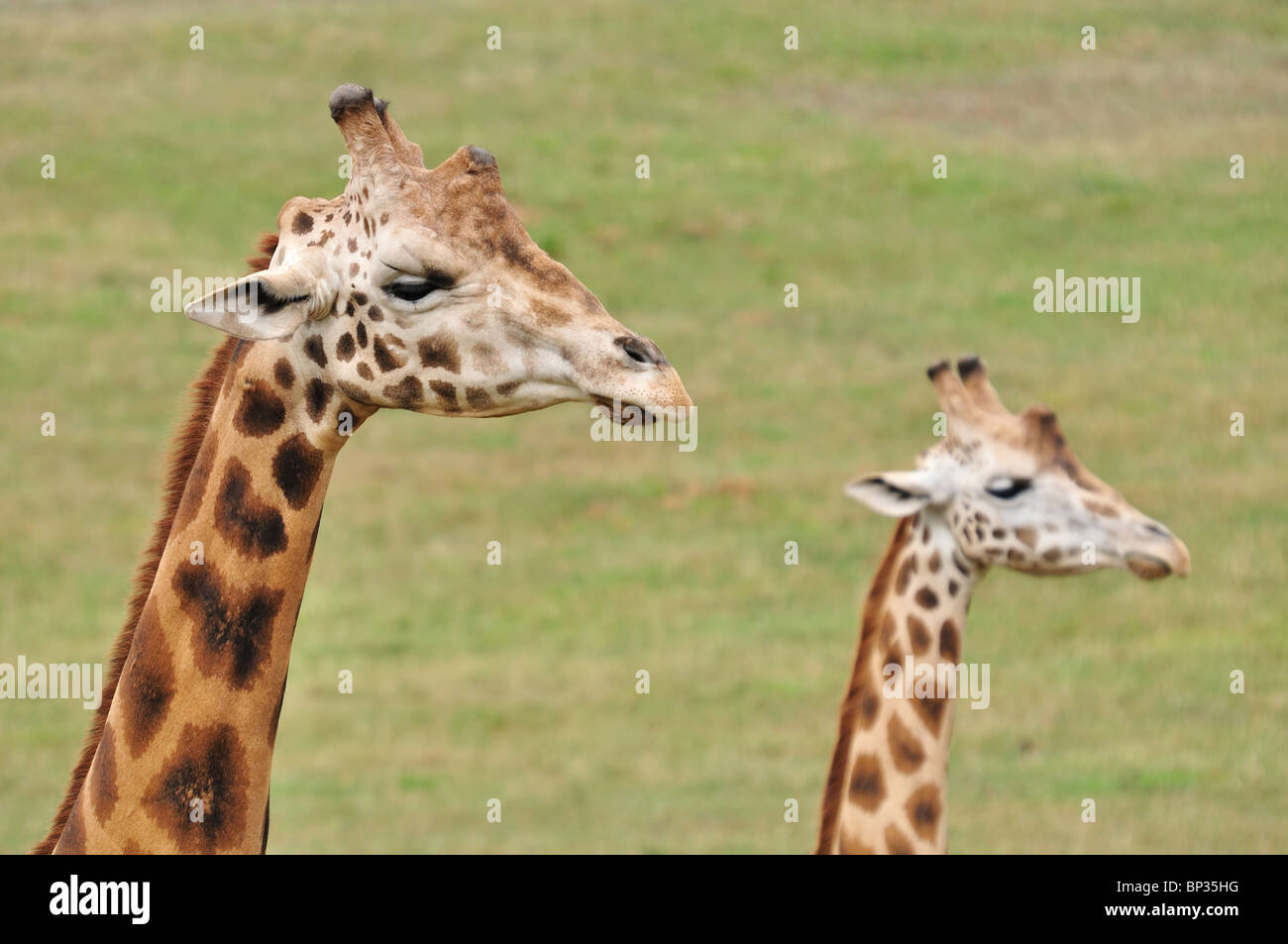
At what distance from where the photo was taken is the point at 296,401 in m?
6.25

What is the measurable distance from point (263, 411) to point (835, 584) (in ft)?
58.1

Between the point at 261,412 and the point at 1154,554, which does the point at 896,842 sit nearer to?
the point at 1154,554

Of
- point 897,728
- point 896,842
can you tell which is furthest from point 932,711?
point 896,842

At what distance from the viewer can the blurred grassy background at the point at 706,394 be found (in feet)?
63.5

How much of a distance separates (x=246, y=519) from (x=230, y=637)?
365 millimetres

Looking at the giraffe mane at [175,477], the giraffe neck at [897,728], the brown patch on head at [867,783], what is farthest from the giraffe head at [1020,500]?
the giraffe mane at [175,477]

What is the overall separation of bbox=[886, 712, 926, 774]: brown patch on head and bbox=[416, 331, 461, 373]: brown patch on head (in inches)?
167

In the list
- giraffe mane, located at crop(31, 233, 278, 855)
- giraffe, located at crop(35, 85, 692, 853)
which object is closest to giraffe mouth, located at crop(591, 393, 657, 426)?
giraffe, located at crop(35, 85, 692, 853)

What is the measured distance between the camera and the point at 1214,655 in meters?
21.5

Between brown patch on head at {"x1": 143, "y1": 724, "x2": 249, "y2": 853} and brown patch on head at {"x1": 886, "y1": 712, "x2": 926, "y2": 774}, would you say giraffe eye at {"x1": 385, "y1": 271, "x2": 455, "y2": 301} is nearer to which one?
brown patch on head at {"x1": 143, "y1": 724, "x2": 249, "y2": 853}

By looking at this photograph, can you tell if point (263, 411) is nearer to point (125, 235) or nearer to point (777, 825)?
point (777, 825)

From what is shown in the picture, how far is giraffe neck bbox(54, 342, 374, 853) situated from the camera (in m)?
6.18

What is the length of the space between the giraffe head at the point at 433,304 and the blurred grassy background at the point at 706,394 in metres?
11.3

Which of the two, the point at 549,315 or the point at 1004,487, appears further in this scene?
the point at 1004,487
